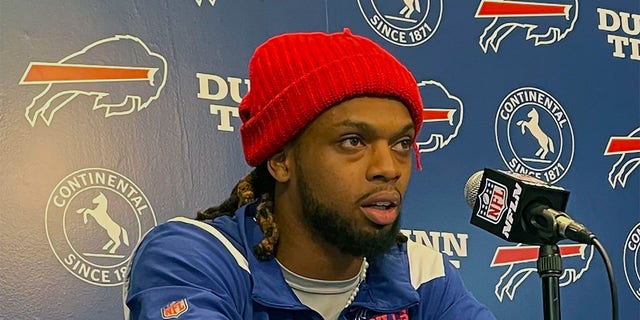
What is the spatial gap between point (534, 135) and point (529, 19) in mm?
249

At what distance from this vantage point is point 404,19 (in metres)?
1.88

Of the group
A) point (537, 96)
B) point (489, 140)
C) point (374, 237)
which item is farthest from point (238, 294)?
point (537, 96)

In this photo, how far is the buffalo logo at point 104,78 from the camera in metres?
1.56

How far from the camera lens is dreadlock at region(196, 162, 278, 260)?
1.24 meters

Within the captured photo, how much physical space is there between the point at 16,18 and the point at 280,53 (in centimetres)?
56

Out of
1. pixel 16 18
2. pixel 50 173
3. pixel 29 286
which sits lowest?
pixel 29 286

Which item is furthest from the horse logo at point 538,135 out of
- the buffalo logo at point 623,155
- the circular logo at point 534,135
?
the buffalo logo at point 623,155

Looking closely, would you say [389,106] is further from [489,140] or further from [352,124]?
[489,140]

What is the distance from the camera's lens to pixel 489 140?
75.5 inches

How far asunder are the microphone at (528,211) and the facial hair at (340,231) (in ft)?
0.53

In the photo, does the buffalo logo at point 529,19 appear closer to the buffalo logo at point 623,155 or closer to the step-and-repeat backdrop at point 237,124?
the step-and-repeat backdrop at point 237,124

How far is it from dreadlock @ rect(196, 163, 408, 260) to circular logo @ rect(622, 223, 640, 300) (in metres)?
0.83

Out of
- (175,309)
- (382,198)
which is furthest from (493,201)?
(175,309)

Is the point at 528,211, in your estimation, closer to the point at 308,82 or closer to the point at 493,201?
the point at 493,201
